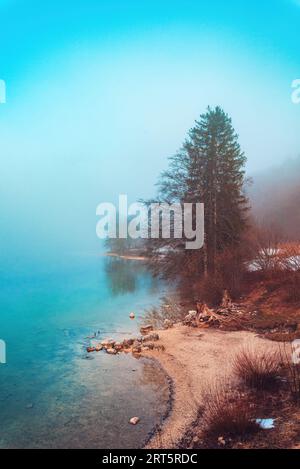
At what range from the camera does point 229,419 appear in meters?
8.34

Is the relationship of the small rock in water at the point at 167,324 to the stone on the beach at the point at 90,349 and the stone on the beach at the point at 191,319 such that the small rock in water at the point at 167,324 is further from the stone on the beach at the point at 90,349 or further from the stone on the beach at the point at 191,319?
the stone on the beach at the point at 90,349

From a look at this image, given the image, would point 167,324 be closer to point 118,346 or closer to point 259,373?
point 118,346

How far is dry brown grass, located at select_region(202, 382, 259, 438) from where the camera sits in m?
8.21

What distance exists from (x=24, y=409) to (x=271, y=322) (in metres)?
11.1

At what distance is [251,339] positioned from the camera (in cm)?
1531

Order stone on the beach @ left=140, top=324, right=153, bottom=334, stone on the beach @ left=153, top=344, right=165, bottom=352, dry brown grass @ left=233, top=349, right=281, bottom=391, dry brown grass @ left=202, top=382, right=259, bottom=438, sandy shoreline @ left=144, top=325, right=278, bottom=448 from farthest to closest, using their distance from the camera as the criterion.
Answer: stone on the beach @ left=140, top=324, right=153, bottom=334 → stone on the beach @ left=153, top=344, right=165, bottom=352 → dry brown grass @ left=233, top=349, right=281, bottom=391 → sandy shoreline @ left=144, top=325, right=278, bottom=448 → dry brown grass @ left=202, top=382, right=259, bottom=438

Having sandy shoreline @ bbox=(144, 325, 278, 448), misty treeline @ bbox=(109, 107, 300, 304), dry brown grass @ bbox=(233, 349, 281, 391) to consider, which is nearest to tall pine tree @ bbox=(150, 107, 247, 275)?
misty treeline @ bbox=(109, 107, 300, 304)

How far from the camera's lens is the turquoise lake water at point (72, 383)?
957cm

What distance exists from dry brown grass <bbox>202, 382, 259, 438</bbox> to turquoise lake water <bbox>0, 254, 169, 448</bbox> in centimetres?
165

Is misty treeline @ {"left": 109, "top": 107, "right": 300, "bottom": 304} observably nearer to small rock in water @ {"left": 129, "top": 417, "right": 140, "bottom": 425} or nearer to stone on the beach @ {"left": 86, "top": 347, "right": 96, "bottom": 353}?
stone on the beach @ {"left": 86, "top": 347, "right": 96, "bottom": 353}

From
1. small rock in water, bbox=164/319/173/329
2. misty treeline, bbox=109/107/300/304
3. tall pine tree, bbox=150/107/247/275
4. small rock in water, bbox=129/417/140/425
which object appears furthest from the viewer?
tall pine tree, bbox=150/107/247/275
